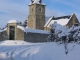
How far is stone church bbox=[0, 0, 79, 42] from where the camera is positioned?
40.4 m

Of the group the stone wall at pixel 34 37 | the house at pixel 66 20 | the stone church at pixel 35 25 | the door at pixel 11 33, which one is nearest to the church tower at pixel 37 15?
the stone church at pixel 35 25

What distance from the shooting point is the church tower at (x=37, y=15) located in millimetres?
59312

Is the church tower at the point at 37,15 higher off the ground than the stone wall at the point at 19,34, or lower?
higher

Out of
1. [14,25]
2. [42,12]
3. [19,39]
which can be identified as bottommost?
[19,39]

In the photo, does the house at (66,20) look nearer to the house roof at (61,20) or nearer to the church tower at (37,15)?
the house roof at (61,20)

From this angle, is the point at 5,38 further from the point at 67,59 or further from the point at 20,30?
the point at 67,59

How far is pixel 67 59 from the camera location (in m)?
9.89

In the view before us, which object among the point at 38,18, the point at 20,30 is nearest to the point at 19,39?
the point at 20,30

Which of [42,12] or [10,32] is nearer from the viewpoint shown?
[10,32]

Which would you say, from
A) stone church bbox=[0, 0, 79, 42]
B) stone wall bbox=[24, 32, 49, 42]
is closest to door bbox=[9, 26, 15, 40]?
stone church bbox=[0, 0, 79, 42]

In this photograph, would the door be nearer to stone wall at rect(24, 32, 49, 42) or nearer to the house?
stone wall at rect(24, 32, 49, 42)

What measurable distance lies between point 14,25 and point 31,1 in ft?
73.6

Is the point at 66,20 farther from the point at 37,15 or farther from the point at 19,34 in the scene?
the point at 19,34

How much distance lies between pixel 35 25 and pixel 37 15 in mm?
3158
